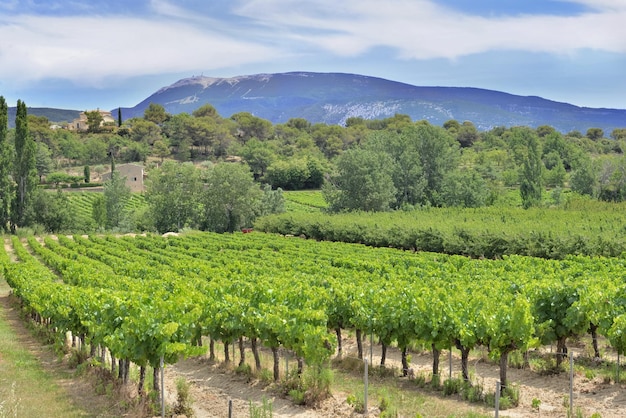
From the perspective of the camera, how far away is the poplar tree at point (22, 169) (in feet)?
197

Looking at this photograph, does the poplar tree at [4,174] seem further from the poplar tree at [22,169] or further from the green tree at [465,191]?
the green tree at [465,191]

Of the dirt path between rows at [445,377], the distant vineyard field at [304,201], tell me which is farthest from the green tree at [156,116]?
the dirt path between rows at [445,377]

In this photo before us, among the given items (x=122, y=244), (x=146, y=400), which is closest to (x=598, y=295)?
(x=146, y=400)

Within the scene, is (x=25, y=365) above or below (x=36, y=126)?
below

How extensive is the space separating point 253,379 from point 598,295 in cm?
915

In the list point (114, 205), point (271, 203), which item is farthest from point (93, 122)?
point (271, 203)

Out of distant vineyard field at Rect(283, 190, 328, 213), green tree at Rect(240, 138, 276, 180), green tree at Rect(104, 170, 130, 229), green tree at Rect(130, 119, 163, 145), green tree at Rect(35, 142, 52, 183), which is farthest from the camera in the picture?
green tree at Rect(130, 119, 163, 145)

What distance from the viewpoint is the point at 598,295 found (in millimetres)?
15039

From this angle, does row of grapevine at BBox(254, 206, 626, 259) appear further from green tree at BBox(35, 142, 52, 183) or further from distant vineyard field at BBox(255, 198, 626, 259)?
green tree at BBox(35, 142, 52, 183)

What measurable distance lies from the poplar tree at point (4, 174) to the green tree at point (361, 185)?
118ft

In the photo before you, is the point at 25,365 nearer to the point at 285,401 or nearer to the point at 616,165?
the point at 285,401

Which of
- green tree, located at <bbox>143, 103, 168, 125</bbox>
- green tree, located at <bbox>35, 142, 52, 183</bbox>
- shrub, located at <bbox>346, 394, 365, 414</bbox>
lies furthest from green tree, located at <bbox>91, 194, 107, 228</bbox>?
green tree, located at <bbox>143, 103, 168, 125</bbox>

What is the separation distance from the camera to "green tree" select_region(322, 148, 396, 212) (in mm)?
70875

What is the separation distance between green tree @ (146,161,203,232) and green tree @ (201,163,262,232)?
2124mm
